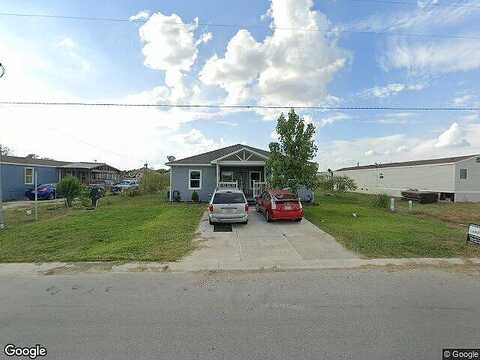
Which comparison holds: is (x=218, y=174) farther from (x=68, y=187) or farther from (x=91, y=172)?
(x=91, y=172)

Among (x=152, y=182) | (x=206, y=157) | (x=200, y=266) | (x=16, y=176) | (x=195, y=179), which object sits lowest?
(x=200, y=266)

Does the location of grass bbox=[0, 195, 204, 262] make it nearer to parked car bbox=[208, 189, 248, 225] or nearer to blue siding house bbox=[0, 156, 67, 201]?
parked car bbox=[208, 189, 248, 225]

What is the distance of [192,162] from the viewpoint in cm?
2075

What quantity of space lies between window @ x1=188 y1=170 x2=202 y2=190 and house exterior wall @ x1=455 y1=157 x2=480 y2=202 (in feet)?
74.3

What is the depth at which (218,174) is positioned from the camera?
19812 mm

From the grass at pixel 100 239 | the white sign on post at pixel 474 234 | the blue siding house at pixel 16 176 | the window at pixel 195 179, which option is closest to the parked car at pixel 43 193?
the blue siding house at pixel 16 176

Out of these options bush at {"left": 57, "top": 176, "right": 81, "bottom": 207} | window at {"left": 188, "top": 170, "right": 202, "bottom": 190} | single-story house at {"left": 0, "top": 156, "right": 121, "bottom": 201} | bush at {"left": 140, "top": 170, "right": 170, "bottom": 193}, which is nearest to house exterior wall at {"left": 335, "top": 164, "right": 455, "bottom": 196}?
window at {"left": 188, "top": 170, "right": 202, "bottom": 190}

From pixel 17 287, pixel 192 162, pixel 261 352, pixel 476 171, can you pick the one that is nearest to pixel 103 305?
pixel 17 287

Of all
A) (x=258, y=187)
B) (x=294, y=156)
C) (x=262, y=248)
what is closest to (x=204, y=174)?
(x=258, y=187)

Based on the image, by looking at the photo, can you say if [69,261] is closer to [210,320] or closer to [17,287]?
[17,287]

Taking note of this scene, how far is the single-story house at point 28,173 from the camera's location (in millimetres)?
24188

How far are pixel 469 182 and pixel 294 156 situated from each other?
20213 mm

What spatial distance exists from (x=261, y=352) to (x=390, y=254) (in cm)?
553

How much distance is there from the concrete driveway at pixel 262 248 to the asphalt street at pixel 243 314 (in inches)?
31.1
